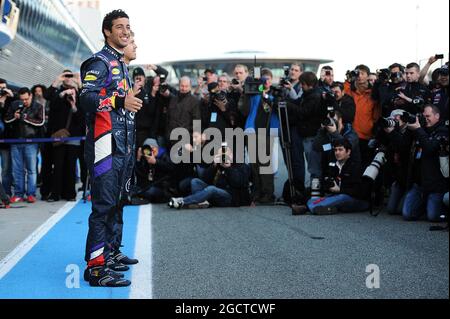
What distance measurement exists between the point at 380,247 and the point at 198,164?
4.60 meters

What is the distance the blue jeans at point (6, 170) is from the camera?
11.6 m

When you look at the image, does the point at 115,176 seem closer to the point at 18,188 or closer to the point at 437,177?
the point at 437,177

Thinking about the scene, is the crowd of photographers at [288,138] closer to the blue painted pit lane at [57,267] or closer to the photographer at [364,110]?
the photographer at [364,110]

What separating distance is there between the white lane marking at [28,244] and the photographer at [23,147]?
1.24 m

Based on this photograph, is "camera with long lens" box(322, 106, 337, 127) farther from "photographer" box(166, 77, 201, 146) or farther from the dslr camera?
the dslr camera

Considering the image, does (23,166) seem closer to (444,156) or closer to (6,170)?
(6,170)

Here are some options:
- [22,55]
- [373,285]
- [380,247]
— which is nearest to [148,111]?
[380,247]

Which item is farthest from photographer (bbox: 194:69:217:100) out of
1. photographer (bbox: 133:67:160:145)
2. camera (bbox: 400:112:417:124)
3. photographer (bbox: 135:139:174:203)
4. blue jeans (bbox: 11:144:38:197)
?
camera (bbox: 400:112:417:124)

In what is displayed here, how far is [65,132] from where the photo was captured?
11.7m

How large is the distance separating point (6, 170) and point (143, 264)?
6269 millimetres

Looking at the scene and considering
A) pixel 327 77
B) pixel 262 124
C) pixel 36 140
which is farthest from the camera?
pixel 327 77

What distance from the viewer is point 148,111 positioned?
11852 mm

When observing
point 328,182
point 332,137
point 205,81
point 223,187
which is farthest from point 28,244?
point 205,81

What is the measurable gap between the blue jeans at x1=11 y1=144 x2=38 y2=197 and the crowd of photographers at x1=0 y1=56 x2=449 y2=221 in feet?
0.05
